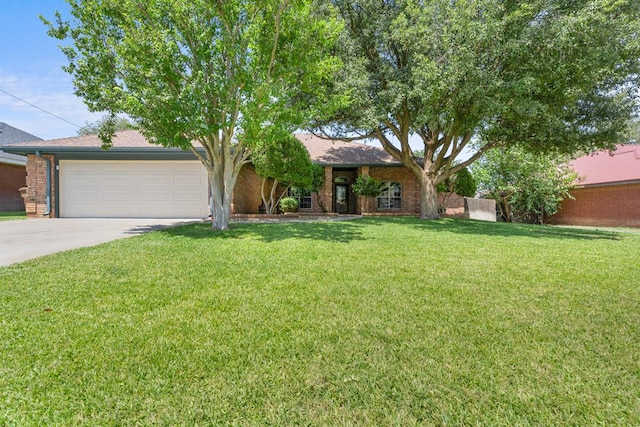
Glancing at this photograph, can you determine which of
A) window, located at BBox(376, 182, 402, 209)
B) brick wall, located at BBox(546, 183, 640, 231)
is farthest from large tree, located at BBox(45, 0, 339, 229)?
brick wall, located at BBox(546, 183, 640, 231)

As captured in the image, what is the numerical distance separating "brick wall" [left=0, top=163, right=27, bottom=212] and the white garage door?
7.85 meters

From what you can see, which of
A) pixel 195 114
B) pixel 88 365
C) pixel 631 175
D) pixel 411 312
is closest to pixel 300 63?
pixel 195 114

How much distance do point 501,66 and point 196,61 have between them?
27.8ft

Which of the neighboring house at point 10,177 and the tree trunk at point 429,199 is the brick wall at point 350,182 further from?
the neighboring house at point 10,177

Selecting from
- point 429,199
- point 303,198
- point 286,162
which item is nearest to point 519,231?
point 429,199

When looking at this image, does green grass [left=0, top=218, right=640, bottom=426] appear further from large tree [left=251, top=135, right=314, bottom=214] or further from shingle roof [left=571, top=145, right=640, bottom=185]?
shingle roof [left=571, top=145, right=640, bottom=185]

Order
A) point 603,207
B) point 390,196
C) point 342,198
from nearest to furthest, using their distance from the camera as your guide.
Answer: point 603,207 < point 390,196 < point 342,198

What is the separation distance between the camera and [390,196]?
55.7 ft

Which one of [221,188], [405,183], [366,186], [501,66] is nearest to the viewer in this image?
[221,188]

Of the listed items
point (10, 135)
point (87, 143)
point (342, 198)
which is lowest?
point (342, 198)

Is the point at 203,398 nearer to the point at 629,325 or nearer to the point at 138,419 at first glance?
the point at 138,419

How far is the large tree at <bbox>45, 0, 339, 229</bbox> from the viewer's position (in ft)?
22.2

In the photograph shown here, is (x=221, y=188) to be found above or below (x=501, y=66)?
below

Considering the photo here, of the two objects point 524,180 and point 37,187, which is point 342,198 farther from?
point 37,187
